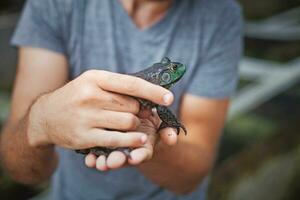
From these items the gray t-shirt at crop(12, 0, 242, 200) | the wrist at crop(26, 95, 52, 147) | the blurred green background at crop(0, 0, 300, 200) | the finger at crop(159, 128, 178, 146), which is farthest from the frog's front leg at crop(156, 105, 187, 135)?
the blurred green background at crop(0, 0, 300, 200)

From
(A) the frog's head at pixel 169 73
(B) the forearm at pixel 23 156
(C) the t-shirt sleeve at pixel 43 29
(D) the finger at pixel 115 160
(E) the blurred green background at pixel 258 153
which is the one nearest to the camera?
(D) the finger at pixel 115 160

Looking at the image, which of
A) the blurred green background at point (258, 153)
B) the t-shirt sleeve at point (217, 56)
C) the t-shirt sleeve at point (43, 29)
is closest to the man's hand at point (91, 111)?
the t-shirt sleeve at point (43, 29)

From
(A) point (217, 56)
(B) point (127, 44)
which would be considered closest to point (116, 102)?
(B) point (127, 44)

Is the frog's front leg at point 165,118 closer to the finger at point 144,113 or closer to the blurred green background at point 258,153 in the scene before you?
the finger at point 144,113

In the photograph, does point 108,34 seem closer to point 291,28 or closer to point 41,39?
point 41,39

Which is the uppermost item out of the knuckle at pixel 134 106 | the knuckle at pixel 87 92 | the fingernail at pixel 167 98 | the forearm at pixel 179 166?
the fingernail at pixel 167 98

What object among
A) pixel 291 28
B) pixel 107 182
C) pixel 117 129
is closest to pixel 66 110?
pixel 117 129

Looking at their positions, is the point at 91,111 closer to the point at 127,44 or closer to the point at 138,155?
the point at 138,155

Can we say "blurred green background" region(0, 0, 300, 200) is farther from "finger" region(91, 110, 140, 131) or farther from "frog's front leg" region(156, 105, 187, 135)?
"finger" region(91, 110, 140, 131)
